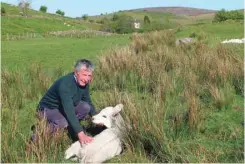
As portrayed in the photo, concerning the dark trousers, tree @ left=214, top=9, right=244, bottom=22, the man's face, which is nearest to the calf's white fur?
the dark trousers

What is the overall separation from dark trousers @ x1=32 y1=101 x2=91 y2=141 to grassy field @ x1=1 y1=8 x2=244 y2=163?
262mm

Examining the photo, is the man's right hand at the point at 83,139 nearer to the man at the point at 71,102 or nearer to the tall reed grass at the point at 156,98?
the man at the point at 71,102

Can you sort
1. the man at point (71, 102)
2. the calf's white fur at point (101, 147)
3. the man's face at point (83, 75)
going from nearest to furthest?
the calf's white fur at point (101, 147)
the man at point (71, 102)
the man's face at point (83, 75)

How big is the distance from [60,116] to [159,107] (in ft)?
4.10

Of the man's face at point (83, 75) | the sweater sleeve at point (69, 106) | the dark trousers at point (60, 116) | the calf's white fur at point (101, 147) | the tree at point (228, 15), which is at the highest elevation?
the tree at point (228, 15)

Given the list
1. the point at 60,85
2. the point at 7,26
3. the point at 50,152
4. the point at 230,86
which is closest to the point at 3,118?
the point at 60,85

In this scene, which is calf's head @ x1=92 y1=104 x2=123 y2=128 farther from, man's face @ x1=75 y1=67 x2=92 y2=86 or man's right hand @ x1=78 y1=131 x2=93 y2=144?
man's face @ x1=75 y1=67 x2=92 y2=86

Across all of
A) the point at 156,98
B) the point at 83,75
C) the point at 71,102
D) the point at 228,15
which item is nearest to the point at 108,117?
the point at 71,102

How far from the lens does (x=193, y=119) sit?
5004 mm

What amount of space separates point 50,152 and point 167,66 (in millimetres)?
4942

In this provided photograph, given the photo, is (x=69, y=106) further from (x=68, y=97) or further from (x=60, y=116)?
(x=60, y=116)

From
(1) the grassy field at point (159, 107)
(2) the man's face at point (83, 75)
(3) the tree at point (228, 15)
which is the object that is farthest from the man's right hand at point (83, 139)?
(3) the tree at point (228, 15)

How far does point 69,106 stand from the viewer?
487 centimetres

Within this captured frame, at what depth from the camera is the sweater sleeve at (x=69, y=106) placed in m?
4.71
